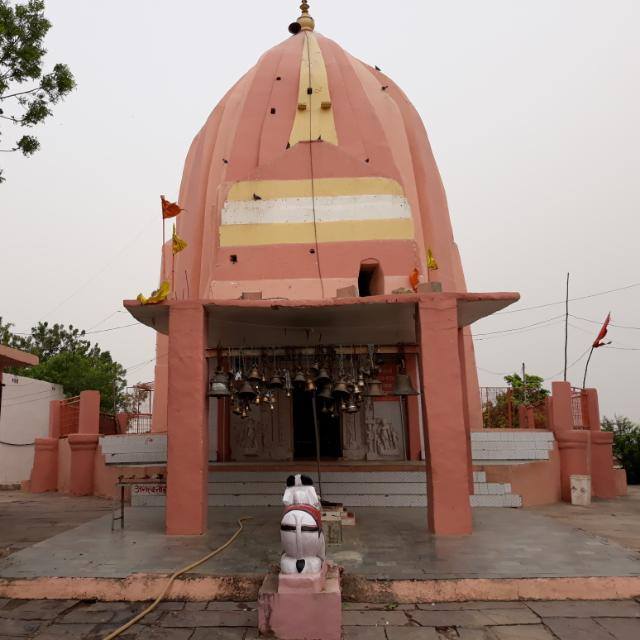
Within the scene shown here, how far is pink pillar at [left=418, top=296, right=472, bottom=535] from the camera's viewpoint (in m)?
6.82

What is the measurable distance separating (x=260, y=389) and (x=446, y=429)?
292cm

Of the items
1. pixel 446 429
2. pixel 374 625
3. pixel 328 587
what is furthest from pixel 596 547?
pixel 328 587

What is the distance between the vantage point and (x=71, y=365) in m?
25.7

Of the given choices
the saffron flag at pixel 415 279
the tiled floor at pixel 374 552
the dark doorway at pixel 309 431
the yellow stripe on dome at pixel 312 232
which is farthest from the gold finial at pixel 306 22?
the tiled floor at pixel 374 552

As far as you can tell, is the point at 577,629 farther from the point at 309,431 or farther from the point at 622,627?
the point at 309,431

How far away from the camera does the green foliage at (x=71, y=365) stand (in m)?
25.4

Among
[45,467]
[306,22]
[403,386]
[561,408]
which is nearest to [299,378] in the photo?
[403,386]

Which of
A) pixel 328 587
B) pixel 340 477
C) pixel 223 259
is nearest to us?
pixel 328 587

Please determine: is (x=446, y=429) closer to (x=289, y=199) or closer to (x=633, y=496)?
(x=289, y=199)

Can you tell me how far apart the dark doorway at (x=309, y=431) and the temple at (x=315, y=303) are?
0.12 ft

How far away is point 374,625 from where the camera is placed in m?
4.39

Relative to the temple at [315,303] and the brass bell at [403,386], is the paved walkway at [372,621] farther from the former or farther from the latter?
the brass bell at [403,386]

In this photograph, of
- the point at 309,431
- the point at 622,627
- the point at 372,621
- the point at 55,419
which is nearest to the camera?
the point at 622,627

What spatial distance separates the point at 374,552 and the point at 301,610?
6.69 feet
